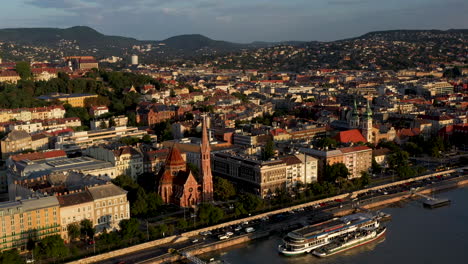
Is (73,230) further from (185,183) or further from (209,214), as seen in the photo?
(185,183)

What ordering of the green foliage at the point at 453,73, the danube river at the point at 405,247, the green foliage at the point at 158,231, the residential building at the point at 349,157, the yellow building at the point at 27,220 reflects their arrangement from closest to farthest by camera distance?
the yellow building at the point at 27,220 < the danube river at the point at 405,247 < the green foliage at the point at 158,231 < the residential building at the point at 349,157 < the green foliage at the point at 453,73

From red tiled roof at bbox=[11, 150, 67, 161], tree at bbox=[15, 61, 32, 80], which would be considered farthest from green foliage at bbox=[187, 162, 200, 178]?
tree at bbox=[15, 61, 32, 80]

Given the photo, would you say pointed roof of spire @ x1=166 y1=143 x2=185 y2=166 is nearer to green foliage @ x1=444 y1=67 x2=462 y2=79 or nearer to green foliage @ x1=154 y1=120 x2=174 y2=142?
green foliage @ x1=154 y1=120 x2=174 y2=142

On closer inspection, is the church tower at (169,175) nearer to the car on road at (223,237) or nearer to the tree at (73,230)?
the car on road at (223,237)

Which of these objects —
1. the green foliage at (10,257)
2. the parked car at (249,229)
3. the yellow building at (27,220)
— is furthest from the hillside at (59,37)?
the green foliage at (10,257)

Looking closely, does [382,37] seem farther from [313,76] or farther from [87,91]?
[87,91]
